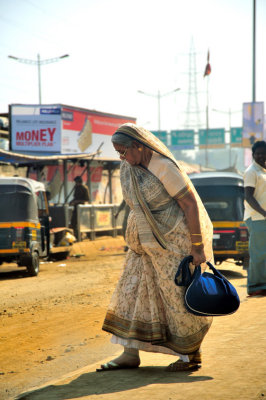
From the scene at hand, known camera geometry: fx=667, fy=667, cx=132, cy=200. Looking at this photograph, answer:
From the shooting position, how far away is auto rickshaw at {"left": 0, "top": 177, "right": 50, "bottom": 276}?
1337 centimetres

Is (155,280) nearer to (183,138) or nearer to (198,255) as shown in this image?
(198,255)

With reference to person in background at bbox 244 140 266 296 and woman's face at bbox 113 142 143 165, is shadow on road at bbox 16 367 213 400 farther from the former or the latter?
person in background at bbox 244 140 266 296

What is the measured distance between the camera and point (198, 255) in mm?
4719

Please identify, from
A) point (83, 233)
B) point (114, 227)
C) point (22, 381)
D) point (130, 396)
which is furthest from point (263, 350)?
point (114, 227)

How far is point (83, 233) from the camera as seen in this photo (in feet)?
78.7

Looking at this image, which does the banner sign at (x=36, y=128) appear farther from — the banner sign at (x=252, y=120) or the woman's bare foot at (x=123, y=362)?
the woman's bare foot at (x=123, y=362)

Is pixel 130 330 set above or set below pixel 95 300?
above

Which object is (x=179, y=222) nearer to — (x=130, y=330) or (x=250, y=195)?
(x=130, y=330)

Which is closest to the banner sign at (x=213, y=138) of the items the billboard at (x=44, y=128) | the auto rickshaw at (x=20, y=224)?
the billboard at (x=44, y=128)

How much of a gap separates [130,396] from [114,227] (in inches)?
866

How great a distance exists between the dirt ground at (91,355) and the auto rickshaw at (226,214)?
210 centimetres

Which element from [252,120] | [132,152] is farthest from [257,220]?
[252,120]

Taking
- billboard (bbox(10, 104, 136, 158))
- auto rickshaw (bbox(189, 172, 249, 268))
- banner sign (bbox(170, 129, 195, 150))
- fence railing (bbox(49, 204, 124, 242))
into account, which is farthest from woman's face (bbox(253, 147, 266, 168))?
banner sign (bbox(170, 129, 195, 150))

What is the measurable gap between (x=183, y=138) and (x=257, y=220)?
2490 inches
